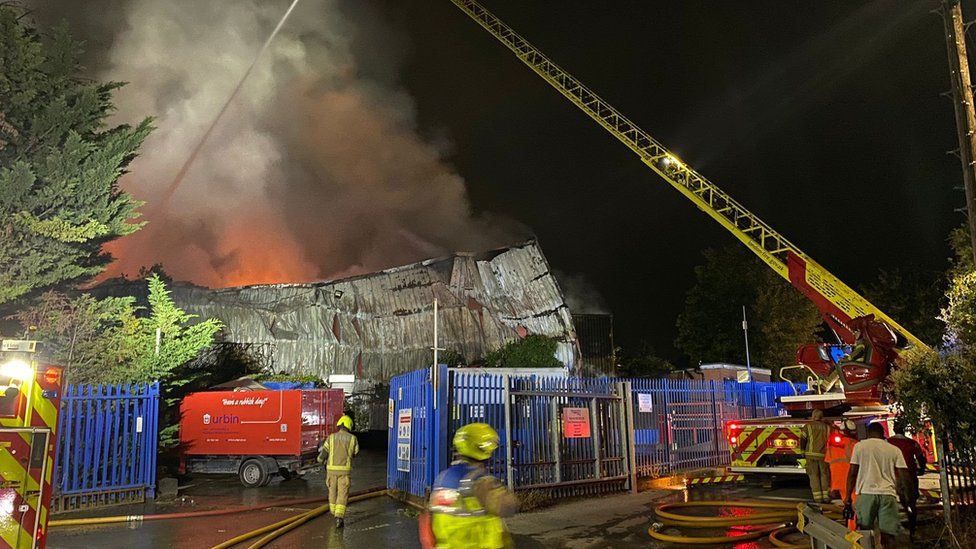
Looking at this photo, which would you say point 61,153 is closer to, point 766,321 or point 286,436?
point 286,436

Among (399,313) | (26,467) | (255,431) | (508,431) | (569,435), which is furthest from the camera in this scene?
(399,313)

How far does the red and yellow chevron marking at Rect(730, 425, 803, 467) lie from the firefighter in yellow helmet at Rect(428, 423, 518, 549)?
9.52 metres

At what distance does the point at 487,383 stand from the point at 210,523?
185 inches

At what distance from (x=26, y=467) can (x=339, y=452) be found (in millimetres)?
4466

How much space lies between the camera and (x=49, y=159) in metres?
13.5

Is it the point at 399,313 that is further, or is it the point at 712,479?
the point at 399,313

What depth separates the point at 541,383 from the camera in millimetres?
11555

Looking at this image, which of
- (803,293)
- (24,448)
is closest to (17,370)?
(24,448)

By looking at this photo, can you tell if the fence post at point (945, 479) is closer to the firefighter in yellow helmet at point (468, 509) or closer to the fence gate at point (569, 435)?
the firefighter in yellow helmet at point (468, 509)

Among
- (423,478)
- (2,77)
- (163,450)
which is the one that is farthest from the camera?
(163,450)

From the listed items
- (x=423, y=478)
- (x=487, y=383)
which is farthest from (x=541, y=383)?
(x=423, y=478)

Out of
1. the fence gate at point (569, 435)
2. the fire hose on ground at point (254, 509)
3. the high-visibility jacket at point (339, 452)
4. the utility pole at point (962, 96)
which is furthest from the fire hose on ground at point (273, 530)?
the utility pole at point (962, 96)

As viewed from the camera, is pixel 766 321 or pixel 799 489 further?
pixel 766 321

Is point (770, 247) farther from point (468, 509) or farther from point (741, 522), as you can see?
point (468, 509)
